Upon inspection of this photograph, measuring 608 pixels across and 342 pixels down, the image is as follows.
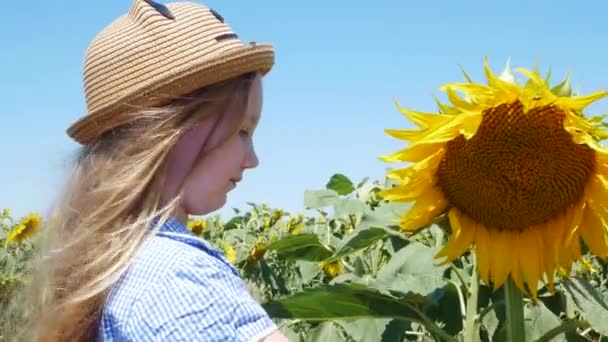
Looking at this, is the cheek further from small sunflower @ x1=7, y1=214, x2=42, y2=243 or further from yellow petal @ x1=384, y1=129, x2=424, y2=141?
small sunflower @ x1=7, y1=214, x2=42, y2=243

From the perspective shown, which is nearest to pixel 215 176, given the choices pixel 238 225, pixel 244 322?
pixel 244 322

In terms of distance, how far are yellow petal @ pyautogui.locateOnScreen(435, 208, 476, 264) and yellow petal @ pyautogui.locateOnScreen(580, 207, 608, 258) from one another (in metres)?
0.17

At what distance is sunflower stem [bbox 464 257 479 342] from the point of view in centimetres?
179

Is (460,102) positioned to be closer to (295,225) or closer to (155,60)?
(155,60)

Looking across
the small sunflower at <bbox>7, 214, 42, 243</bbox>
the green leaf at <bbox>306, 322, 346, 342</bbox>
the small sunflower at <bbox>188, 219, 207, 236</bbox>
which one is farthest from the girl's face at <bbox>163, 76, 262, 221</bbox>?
the small sunflower at <bbox>7, 214, 42, 243</bbox>

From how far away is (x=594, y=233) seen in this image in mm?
1767

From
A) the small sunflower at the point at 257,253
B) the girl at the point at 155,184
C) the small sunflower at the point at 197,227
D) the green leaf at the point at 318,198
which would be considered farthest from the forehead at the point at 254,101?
the small sunflower at the point at 197,227

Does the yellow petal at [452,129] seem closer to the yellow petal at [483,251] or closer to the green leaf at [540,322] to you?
the yellow petal at [483,251]

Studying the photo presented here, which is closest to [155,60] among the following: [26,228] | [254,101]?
[254,101]

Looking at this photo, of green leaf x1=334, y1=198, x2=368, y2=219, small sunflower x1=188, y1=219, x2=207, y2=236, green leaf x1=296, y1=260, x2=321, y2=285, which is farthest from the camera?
small sunflower x1=188, y1=219, x2=207, y2=236

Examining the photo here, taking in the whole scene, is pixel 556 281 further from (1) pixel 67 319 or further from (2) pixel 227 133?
(1) pixel 67 319

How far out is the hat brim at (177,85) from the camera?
158 centimetres

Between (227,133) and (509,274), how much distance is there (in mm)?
526

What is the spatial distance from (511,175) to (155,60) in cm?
57
